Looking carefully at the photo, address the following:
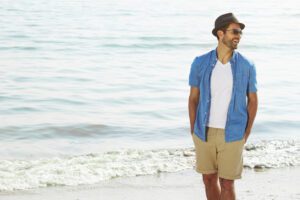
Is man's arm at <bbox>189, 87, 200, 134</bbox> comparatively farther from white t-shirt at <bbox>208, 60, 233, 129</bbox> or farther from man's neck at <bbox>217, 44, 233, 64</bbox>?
man's neck at <bbox>217, 44, 233, 64</bbox>

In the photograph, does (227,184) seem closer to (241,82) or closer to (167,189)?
(241,82)

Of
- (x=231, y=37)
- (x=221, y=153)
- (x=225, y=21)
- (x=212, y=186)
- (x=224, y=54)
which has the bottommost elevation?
(x=212, y=186)

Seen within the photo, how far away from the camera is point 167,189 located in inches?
277

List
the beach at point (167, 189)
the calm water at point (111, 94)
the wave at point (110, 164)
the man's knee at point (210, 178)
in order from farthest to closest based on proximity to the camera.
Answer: the calm water at point (111, 94) → the wave at point (110, 164) → the beach at point (167, 189) → the man's knee at point (210, 178)

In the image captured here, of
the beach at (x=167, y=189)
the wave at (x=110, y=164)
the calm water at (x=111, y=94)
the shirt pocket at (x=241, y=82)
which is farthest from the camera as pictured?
the calm water at (x=111, y=94)

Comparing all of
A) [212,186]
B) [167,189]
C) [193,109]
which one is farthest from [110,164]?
[193,109]

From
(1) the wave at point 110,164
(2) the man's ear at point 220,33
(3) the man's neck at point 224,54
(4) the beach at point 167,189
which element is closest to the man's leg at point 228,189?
(3) the man's neck at point 224,54

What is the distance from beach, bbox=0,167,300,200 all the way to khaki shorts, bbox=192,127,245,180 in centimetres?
164

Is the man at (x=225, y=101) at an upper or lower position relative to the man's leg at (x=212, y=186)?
upper

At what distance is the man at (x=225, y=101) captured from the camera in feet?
15.9

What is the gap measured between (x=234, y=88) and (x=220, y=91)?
0.10 metres

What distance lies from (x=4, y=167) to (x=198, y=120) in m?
3.83

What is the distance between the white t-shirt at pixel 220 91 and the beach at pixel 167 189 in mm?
1830

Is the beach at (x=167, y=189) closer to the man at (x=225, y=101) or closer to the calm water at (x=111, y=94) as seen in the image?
the calm water at (x=111, y=94)
